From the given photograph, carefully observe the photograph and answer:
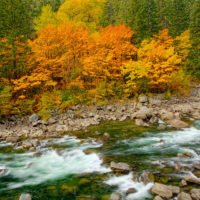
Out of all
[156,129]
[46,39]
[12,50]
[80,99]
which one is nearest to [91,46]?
[46,39]

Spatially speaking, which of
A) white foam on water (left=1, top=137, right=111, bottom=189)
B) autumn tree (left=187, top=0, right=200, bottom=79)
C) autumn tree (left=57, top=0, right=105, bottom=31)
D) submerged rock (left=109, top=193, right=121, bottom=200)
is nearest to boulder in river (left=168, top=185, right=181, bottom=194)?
submerged rock (left=109, top=193, right=121, bottom=200)

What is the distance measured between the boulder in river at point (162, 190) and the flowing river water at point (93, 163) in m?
0.28

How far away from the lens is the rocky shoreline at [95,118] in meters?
13.1

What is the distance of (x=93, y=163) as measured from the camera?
28.1 ft

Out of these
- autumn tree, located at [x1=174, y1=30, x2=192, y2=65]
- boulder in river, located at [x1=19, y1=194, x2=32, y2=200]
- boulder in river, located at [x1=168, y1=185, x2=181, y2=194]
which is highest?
autumn tree, located at [x1=174, y1=30, x2=192, y2=65]

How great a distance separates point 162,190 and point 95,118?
10145 millimetres

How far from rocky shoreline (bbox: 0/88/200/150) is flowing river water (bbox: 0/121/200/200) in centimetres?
118

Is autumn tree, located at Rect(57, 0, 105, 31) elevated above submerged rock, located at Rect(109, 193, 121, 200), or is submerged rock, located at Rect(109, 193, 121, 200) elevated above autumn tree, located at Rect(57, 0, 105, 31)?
autumn tree, located at Rect(57, 0, 105, 31)

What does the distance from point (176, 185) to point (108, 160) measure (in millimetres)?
3168

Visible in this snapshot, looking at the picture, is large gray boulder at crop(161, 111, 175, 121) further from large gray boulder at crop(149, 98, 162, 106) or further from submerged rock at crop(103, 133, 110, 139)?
submerged rock at crop(103, 133, 110, 139)

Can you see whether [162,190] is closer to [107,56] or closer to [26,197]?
[26,197]

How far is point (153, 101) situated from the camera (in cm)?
1934

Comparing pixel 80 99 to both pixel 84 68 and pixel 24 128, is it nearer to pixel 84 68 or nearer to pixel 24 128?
pixel 84 68

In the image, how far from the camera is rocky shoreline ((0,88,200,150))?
13130mm
